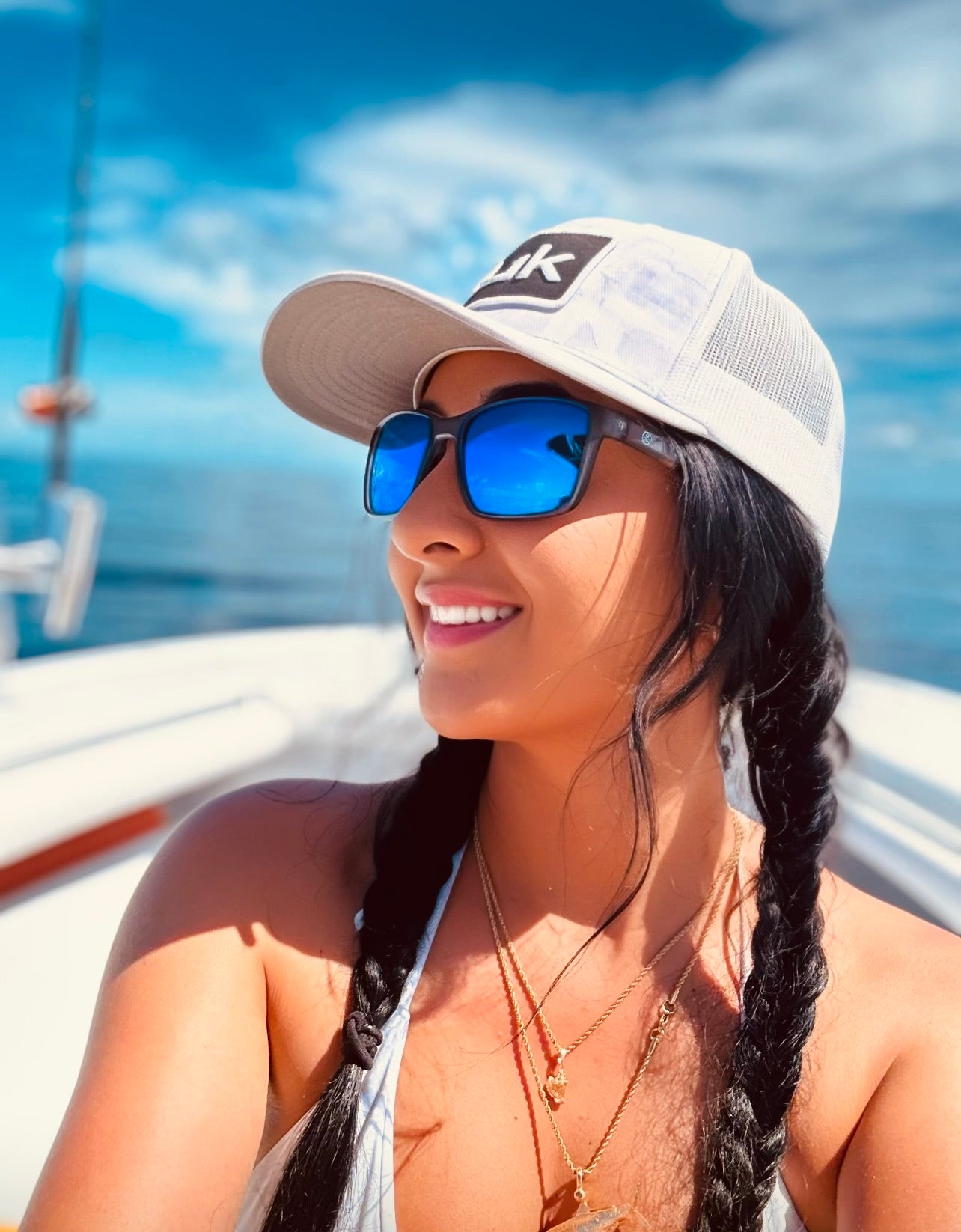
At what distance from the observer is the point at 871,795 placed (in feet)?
8.16

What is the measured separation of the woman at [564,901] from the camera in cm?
123

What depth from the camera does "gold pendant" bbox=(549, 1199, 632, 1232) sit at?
1204 mm

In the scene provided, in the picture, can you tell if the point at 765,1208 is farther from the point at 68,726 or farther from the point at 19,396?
the point at 19,396

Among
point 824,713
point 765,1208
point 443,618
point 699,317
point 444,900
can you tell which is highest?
point 699,317

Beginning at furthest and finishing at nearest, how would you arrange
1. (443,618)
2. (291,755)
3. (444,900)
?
(291,755)
(444,900)
(443,618)

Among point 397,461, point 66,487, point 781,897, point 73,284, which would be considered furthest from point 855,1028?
point 73,284

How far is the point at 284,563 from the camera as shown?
1613 inches

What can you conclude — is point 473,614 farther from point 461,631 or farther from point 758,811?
point 758,811

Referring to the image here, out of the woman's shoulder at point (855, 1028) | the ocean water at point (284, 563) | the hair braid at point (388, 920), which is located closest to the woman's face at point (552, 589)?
the hair braid at point (388, 920)

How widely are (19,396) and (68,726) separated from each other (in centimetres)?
1598

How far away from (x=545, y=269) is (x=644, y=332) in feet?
0.58

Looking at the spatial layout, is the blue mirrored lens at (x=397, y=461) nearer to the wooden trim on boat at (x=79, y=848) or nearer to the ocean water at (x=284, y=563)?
the ocean water at (x=284, y=563)

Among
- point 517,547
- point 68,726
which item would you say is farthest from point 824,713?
point 68,726

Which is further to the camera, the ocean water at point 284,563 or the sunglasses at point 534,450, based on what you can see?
the ocean water at point 284,563
